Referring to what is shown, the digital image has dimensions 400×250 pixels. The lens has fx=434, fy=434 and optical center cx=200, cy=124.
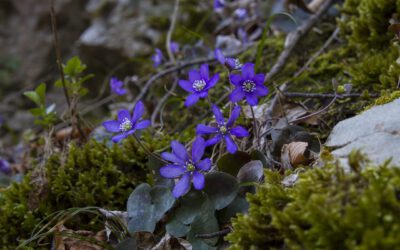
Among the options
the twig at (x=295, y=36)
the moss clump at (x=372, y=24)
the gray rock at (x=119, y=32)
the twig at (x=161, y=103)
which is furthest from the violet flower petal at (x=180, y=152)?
the gray rock at (x=119, y=32)

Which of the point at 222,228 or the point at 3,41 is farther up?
the point at 222,228

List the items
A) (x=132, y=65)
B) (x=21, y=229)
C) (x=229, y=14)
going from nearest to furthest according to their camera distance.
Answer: (x=21, y=229) < (x=229, y=14) < (x=132, y=65)

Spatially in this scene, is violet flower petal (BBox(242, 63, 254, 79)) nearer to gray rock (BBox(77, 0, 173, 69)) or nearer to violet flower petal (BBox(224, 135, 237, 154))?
violet flower petal (BBox(224, 135, 237, 154))

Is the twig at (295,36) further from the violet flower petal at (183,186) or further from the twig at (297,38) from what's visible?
the violet flower petal at (183,186)

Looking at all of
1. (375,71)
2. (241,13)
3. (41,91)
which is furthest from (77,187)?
(241,13)

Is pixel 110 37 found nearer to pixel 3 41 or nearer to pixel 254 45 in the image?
pixel 254 45

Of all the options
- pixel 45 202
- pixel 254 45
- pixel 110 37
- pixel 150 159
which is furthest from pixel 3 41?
Answer: pixel 150 159

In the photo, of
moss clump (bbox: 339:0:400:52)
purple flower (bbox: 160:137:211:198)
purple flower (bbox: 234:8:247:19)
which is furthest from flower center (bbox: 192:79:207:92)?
purple flower (bbox: 234:8:247:19)

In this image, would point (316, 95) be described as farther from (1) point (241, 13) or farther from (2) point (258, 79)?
(1) point (241, 13)
